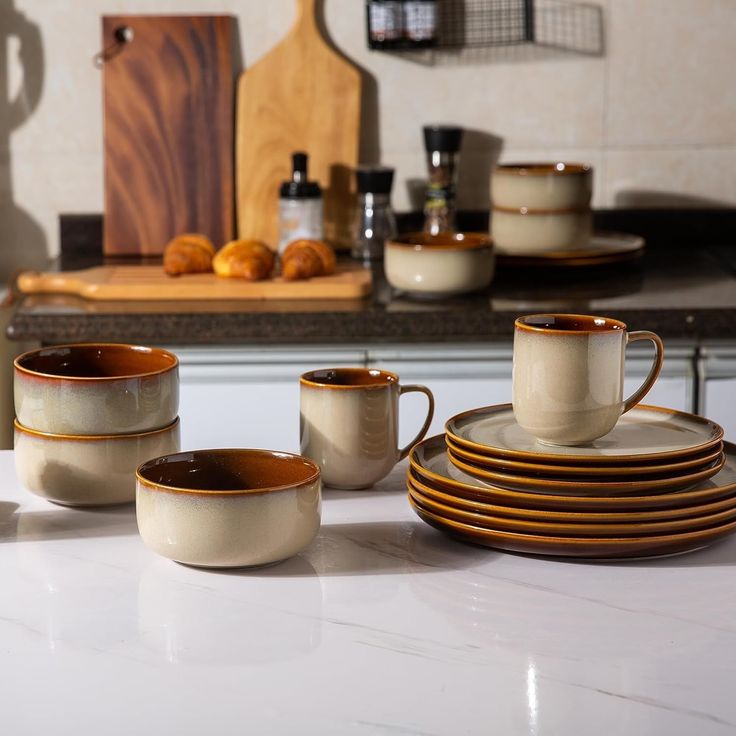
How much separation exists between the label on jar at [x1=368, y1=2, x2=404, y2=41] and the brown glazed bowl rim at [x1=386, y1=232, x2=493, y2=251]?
576 mm

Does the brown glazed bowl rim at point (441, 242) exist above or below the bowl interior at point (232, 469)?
above

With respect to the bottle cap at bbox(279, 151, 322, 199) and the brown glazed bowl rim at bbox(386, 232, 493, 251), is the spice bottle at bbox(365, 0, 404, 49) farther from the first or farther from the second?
the brown glazed bowl rim at bbox(386, 232, 493, 251)

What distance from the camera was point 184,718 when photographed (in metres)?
0.64

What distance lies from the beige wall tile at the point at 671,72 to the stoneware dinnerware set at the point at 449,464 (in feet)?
5.43

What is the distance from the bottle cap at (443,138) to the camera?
7.93 ft

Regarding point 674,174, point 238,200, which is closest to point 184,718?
point 238,200

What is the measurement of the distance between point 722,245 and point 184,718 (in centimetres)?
218

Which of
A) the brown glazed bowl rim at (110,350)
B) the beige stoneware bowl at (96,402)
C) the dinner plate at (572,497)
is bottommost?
the dinner plate at (572,497)

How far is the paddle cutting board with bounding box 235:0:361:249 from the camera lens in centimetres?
246

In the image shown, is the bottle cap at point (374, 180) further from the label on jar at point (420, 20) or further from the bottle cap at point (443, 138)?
the label on jar at point (420, 20)

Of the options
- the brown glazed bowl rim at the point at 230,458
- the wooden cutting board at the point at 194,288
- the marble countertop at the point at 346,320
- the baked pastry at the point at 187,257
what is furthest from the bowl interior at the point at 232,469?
the baked pastry at the point at 187,257

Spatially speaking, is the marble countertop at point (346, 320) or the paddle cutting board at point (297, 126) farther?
the paddle cutting board at point (297, 126)

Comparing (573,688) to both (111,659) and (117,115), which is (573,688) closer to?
(111,659)

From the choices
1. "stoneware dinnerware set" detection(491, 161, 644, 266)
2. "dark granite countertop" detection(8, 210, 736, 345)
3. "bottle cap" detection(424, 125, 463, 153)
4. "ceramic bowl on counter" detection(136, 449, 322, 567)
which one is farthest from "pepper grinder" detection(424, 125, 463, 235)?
"ceramic bowl on counter" detection(136, 449, 322, 567)
